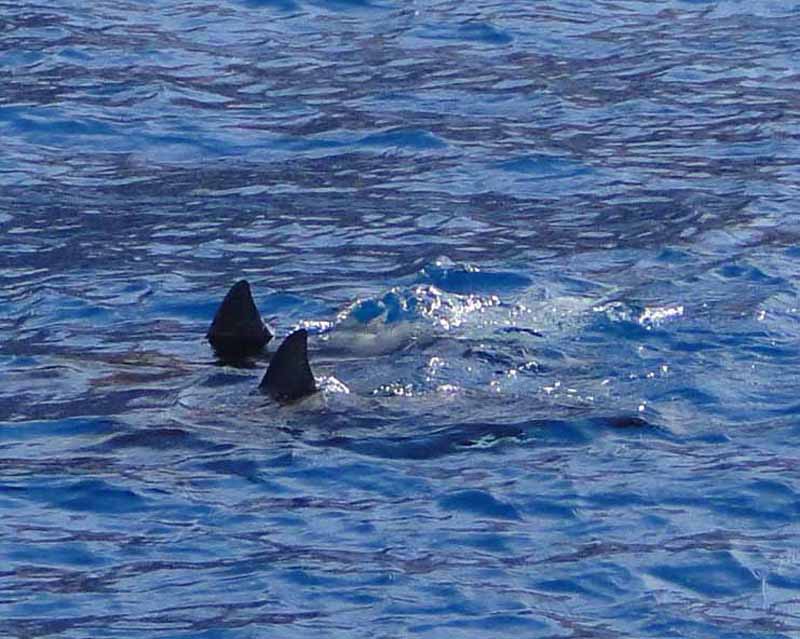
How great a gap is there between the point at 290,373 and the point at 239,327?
1.14 meters

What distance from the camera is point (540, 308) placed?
1030cm

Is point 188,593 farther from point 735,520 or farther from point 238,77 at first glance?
point 238,77

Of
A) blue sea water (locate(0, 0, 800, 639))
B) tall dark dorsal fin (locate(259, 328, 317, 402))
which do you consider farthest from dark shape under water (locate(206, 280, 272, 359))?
tall dark dorsal fin (locate(259, 328, 317, 402))

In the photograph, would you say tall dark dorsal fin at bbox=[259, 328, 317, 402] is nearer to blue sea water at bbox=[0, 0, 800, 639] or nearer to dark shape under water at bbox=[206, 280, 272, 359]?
blue sea water at bbox=[0, 0, 800, 639]

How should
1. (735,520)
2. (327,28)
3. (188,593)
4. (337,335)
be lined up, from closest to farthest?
(188,593), (735,520), (337,335), (327,28)

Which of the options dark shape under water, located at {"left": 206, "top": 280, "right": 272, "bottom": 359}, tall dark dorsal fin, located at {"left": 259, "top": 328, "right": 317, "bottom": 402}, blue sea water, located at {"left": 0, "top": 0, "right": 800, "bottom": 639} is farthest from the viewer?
dark shape under water, located at {"left": 206, "top": 280, "right": 272, "bottom": 359}

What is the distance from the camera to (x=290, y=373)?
866 cm

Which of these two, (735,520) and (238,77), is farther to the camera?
(238,77)

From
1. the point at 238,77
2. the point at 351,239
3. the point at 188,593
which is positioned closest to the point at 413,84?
the point at 238,77

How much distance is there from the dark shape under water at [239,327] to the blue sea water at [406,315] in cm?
16

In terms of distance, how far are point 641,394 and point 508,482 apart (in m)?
1.26

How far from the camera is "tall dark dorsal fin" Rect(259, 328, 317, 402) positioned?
856cm

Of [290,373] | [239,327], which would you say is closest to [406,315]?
[239,327]

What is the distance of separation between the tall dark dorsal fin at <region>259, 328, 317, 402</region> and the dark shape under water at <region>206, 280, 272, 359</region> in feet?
2.92
